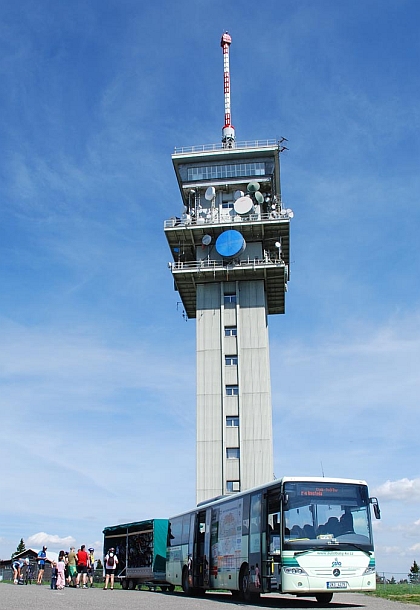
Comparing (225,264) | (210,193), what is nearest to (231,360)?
(225,264)

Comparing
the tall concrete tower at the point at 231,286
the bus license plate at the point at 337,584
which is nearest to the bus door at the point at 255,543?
the bus license plate at the point at 337,584

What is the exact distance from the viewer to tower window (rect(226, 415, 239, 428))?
50.8m

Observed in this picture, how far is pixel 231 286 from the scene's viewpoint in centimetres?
5538

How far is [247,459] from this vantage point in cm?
4950

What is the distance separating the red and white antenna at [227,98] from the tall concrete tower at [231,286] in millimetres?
111

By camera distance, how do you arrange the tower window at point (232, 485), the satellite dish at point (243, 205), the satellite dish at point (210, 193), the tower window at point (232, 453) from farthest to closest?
the satellite dish at point (210, 193) < the satellite dish at point (243, 205) < the tower window at point (232, 453) < the tower window at point (232, 485)

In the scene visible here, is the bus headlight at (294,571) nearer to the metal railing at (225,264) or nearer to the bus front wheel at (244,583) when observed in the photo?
the bus front wheel at (244,583)

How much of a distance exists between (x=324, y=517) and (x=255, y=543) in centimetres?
276

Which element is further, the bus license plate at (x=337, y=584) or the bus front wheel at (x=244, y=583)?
the bus front wheel at (x=244, y=583)

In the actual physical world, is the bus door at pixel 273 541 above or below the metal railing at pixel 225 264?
below

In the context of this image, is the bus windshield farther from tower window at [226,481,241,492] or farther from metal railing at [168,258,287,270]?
metal railing at [168,258,287,270]

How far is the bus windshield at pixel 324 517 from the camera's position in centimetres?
1933

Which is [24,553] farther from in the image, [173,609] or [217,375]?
[173,609]

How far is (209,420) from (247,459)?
415 centimetres
